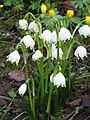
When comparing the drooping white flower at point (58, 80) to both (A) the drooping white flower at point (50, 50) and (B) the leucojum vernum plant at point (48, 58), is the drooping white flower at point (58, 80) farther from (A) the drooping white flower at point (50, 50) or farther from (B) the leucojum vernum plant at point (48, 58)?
(A) the drooping white flower at point (50, 50)

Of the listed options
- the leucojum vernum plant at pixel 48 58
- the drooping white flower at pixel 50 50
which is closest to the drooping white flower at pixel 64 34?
the leucojum vernum plant at pixel 48 58

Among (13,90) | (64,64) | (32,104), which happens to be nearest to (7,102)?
(13,90)

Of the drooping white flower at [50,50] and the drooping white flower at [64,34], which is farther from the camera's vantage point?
the drooping white flower at [50,50]

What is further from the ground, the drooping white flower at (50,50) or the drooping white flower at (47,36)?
the drooping white flower at (47,36)

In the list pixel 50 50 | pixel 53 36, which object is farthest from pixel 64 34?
pixel 50 50

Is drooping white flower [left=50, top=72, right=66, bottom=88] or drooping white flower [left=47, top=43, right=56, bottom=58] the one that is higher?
drooping white flower [left=47, top=43, right=56, bottom=58]

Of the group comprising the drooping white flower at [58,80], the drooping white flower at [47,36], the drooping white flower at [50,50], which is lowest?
the drooping white flower at [58,80]

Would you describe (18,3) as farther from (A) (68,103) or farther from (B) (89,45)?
(A) (68,103)

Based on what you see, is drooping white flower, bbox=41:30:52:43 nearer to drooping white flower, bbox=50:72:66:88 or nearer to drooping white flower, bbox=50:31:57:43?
drooping white flower, bbox=50:31:57:43

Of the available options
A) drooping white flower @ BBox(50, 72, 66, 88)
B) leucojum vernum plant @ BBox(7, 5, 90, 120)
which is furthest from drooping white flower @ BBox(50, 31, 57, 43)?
drooping white flower @ BBox(50, 72, 66, 88)
